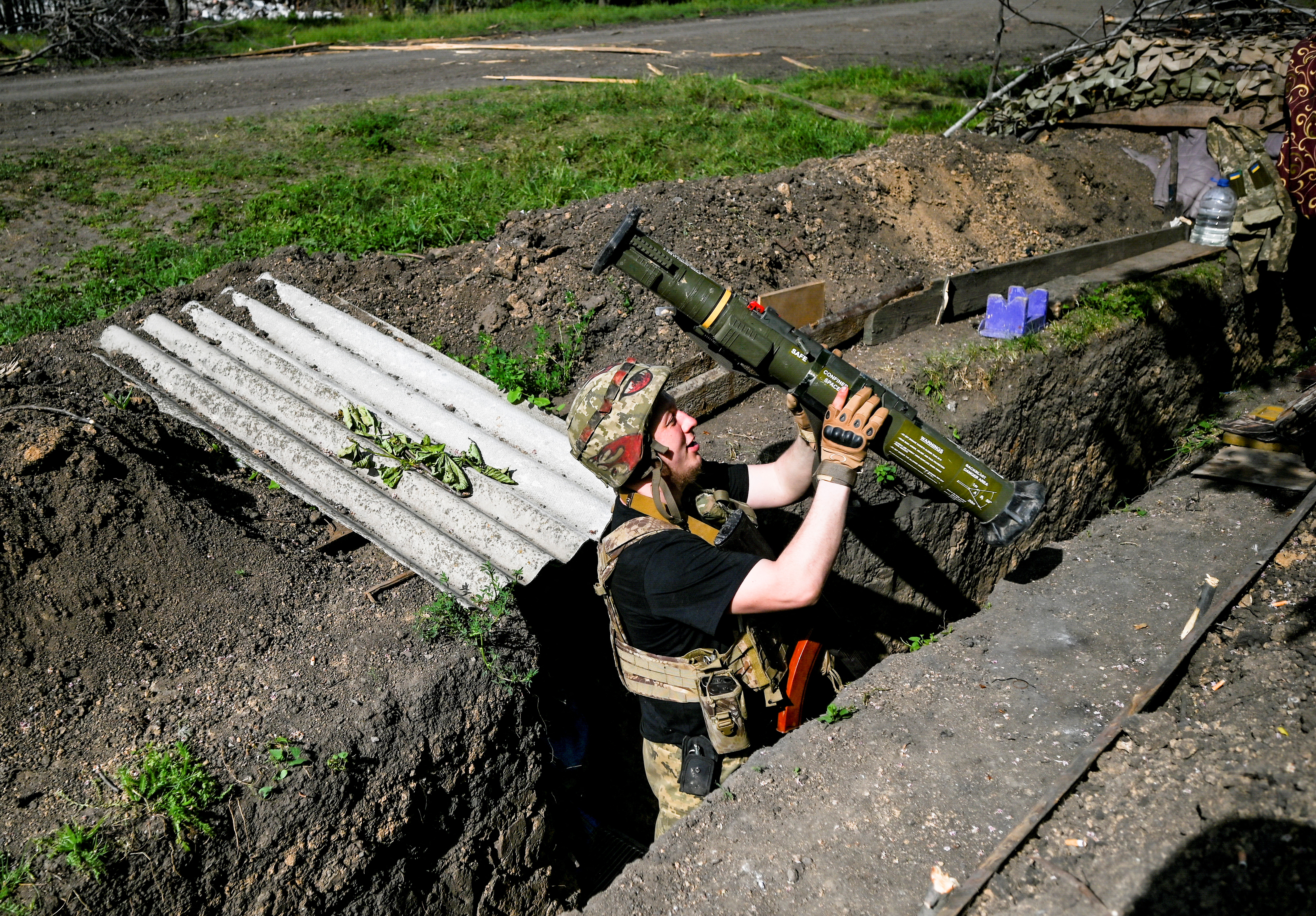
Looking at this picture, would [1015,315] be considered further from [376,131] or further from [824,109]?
[376,131]

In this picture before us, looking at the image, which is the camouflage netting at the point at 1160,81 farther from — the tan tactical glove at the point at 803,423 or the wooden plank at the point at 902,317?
the tan tactical glove at the point at 803,423

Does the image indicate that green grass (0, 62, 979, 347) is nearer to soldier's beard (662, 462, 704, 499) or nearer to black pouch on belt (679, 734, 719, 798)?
soldier's beard (662, 462, 704, 499)

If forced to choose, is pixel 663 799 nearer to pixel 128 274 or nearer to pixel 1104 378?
pixel 1104 378

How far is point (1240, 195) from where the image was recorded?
761 cm

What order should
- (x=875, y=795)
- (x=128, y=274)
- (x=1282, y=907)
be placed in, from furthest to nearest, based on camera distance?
(x=128, y=274) < (x=875, y=795) < (x=1282, y=907)

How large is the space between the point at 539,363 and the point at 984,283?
324 centimetres

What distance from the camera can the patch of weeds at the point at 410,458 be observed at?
409 cm

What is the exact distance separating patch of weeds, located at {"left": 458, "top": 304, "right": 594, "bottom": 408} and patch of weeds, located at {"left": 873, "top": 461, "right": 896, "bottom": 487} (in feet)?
6.07

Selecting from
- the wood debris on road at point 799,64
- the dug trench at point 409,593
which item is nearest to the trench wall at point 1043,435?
the dug trench at point 409,593

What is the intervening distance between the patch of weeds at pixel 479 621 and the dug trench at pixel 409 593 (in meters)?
0.05

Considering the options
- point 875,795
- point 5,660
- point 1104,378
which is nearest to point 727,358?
point 875,795

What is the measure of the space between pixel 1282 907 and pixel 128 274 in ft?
24.6

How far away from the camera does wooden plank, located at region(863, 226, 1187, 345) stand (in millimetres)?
5672

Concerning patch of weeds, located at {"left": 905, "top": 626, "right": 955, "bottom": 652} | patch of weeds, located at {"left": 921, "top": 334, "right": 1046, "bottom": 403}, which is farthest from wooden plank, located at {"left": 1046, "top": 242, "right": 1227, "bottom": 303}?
patch of weeds, located at {"left": 905, "top": 626, "right": 955, "bottom": 652}
